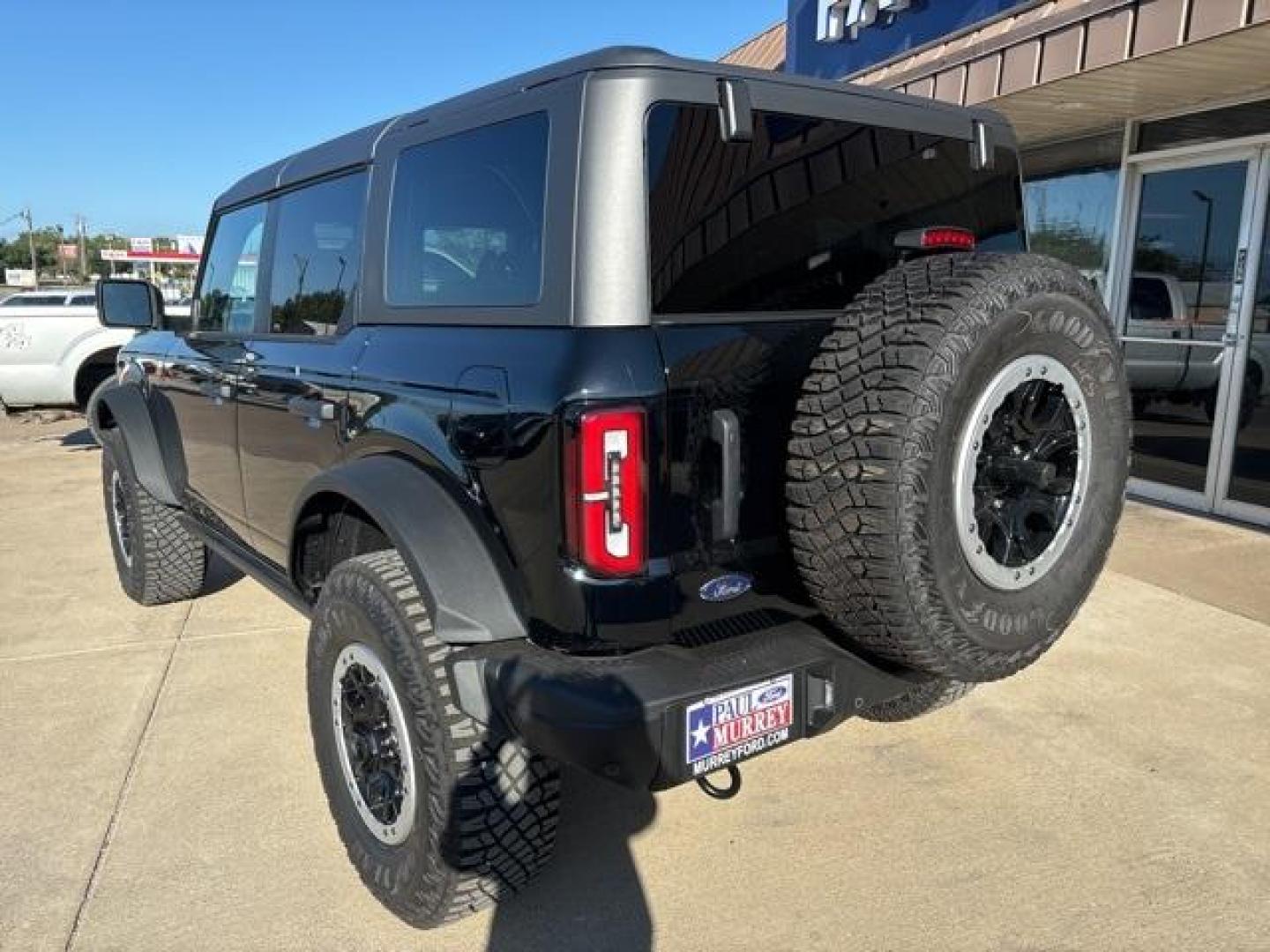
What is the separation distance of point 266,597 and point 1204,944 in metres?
4.13

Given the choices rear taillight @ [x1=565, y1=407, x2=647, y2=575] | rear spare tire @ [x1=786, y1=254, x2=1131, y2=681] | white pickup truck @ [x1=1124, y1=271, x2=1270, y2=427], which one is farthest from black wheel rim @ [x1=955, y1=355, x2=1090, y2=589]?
white pickup truck @ [x1=1124, y1=271, x2=1270, y2=427]

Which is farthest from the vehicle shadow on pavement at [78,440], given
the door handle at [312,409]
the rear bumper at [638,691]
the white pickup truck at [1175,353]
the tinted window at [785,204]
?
the white pickup truck at [1175,353]

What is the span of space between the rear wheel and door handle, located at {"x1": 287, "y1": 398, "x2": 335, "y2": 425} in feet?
6.14

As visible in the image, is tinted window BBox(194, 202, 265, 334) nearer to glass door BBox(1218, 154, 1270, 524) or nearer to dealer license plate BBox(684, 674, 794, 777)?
dealer license plate BBox(684, 674, 794, 777)

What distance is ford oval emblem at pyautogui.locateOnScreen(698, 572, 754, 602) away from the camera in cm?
202

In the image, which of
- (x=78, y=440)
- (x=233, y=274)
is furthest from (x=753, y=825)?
(x=78, y=440)

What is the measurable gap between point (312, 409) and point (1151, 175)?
628 cm

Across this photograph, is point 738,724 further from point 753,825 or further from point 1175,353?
point 1175,353

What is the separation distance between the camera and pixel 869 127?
2379 millimetres

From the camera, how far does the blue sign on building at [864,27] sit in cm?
635

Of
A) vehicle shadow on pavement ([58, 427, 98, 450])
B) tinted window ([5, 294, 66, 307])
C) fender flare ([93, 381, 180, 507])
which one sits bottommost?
vehicle shadow on pavement ([58, 427, 98, 450])

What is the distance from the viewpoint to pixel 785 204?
2211mm

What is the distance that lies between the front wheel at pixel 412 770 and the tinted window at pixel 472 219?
69cm

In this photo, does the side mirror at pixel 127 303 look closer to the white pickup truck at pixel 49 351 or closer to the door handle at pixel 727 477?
the door handle at pixel 727 477
